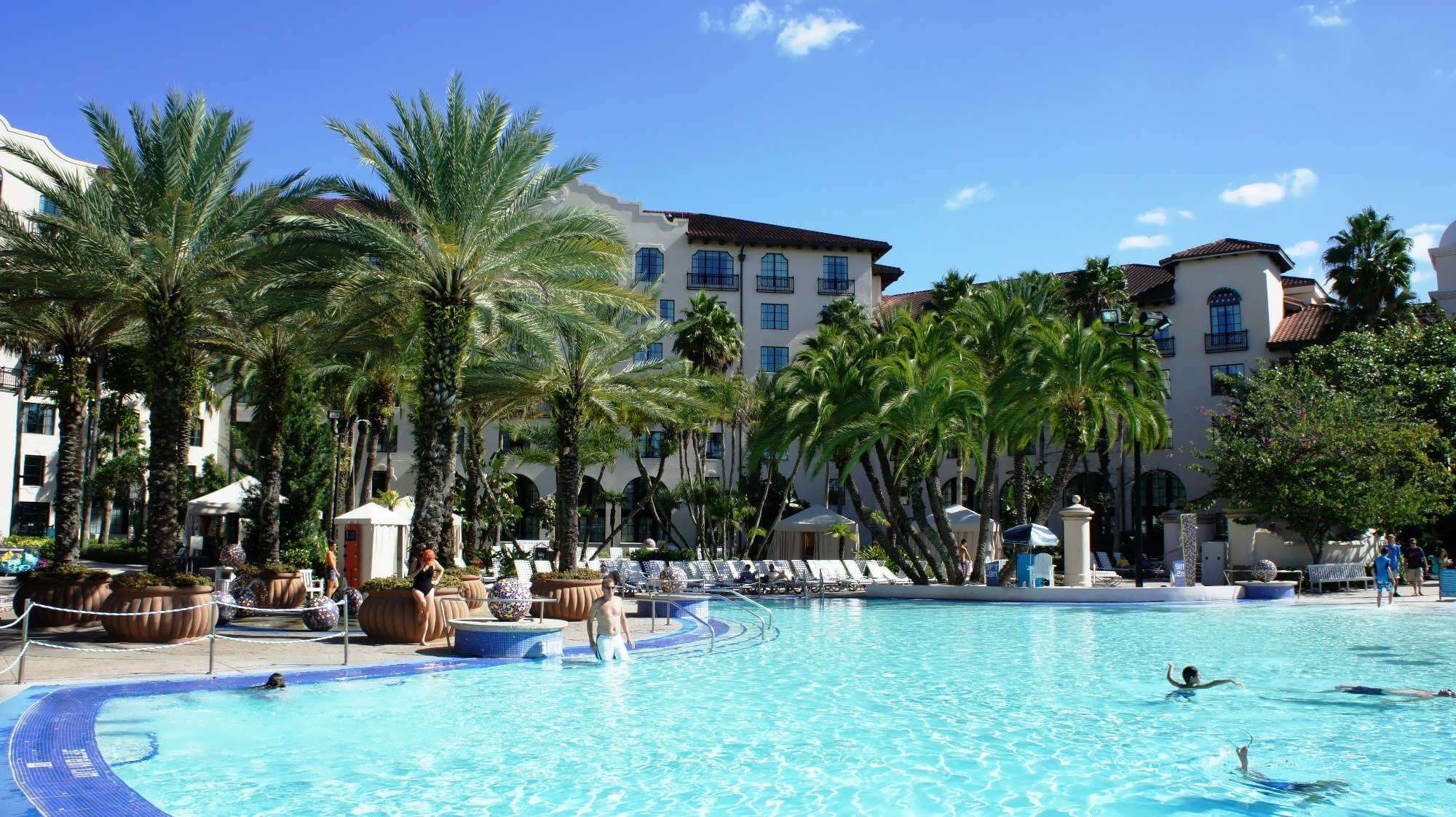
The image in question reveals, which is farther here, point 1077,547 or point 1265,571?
point 1077,547

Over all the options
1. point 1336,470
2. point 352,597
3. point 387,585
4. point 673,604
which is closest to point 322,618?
point 352,597

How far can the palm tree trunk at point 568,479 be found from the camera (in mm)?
23406

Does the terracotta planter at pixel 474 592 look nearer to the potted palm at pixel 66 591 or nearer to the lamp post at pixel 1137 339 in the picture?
the potted palm at pixel 66 591

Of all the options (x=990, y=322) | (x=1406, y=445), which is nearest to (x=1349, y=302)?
(x=1406, y=445)

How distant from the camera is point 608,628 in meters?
15.3

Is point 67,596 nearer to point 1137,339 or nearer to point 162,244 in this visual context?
point 162,244

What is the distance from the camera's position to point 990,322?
33031 mm

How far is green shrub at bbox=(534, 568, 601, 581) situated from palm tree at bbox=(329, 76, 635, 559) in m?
2.29

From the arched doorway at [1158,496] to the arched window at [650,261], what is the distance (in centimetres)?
2454

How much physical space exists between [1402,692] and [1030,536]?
17435 mm

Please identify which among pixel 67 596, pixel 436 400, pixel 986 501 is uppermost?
pixel 436 400

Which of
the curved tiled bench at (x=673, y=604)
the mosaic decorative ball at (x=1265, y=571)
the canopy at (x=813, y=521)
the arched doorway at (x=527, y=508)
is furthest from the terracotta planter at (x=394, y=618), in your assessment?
the arched doorway at (x=527, y=508)

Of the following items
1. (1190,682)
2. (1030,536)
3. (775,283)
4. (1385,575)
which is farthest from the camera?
(775,283)

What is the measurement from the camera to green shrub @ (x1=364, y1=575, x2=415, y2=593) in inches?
655
